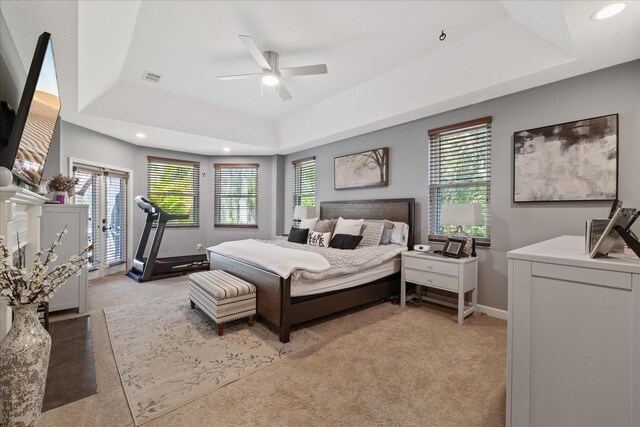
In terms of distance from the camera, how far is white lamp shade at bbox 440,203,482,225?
3078 mm

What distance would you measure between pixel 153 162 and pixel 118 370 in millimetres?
4834

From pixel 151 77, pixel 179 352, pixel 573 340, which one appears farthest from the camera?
pixel 151 77

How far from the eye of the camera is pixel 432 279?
3.28 metres

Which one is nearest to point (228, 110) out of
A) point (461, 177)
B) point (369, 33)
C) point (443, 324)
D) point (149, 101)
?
point (149, 101)

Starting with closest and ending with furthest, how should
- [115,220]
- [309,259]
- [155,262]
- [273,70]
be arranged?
1. [309,259]
2. [273,70]
3. [155,262]
4. [115,220]

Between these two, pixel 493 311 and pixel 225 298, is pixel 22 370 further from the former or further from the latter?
pixel 493 311

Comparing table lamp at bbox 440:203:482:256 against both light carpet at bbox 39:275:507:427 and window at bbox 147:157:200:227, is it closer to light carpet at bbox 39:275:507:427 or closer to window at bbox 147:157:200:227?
light carpet at bbox 39:275:507:427

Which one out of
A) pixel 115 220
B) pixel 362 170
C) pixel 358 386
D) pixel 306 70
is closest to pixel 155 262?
pixel 115 220

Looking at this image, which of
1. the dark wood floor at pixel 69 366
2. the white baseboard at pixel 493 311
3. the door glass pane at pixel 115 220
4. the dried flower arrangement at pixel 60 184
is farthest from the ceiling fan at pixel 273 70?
the door glass pane at pixel 115 220

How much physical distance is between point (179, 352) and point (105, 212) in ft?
12.9

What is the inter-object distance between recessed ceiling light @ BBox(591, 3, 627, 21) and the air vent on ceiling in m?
4.37

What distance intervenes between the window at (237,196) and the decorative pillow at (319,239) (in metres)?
2.68

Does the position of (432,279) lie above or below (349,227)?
below

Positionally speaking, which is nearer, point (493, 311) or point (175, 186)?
point (493, 311)
